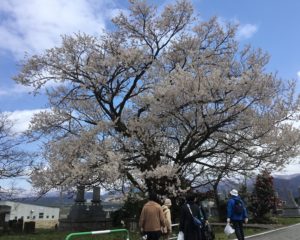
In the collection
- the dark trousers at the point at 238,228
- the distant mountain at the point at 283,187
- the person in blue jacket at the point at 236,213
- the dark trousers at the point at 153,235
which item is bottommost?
the dark trousers at the point at 153,235

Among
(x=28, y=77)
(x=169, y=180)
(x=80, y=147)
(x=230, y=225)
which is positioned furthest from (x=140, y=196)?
(x=230, y=225)

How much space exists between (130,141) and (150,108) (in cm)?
193

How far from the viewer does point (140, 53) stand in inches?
856

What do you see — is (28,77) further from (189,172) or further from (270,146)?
(270,146)

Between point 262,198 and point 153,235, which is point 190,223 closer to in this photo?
point 153,235

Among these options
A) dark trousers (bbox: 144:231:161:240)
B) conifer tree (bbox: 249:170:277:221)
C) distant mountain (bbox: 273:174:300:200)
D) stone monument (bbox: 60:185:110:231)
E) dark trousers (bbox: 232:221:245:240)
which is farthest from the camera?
distant mountain (bbox: 273:174:300:200)

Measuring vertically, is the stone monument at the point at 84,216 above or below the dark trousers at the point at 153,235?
above

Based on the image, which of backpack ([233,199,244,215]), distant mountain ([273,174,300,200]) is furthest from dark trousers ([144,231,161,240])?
distant mountain ([273,174,300,200])

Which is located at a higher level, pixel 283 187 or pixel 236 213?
pixel 283 187

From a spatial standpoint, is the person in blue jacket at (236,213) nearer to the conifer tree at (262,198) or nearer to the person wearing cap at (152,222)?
the person wearing cap at (152,222)

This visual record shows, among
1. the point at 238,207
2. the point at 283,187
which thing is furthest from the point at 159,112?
the point at 283,187

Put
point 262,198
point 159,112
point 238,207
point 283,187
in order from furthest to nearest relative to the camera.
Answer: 1. point 283,187
2. point 262,198
3. point 159,112
4. point 238,207

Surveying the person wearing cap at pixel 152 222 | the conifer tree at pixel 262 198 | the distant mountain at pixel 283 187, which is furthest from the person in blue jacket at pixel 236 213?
the distant mountain at pixel 283 187

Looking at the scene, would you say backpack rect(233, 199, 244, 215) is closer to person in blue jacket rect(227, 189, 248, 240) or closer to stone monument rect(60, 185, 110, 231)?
person in blue jacket rect(227, 189, 248, 240)
